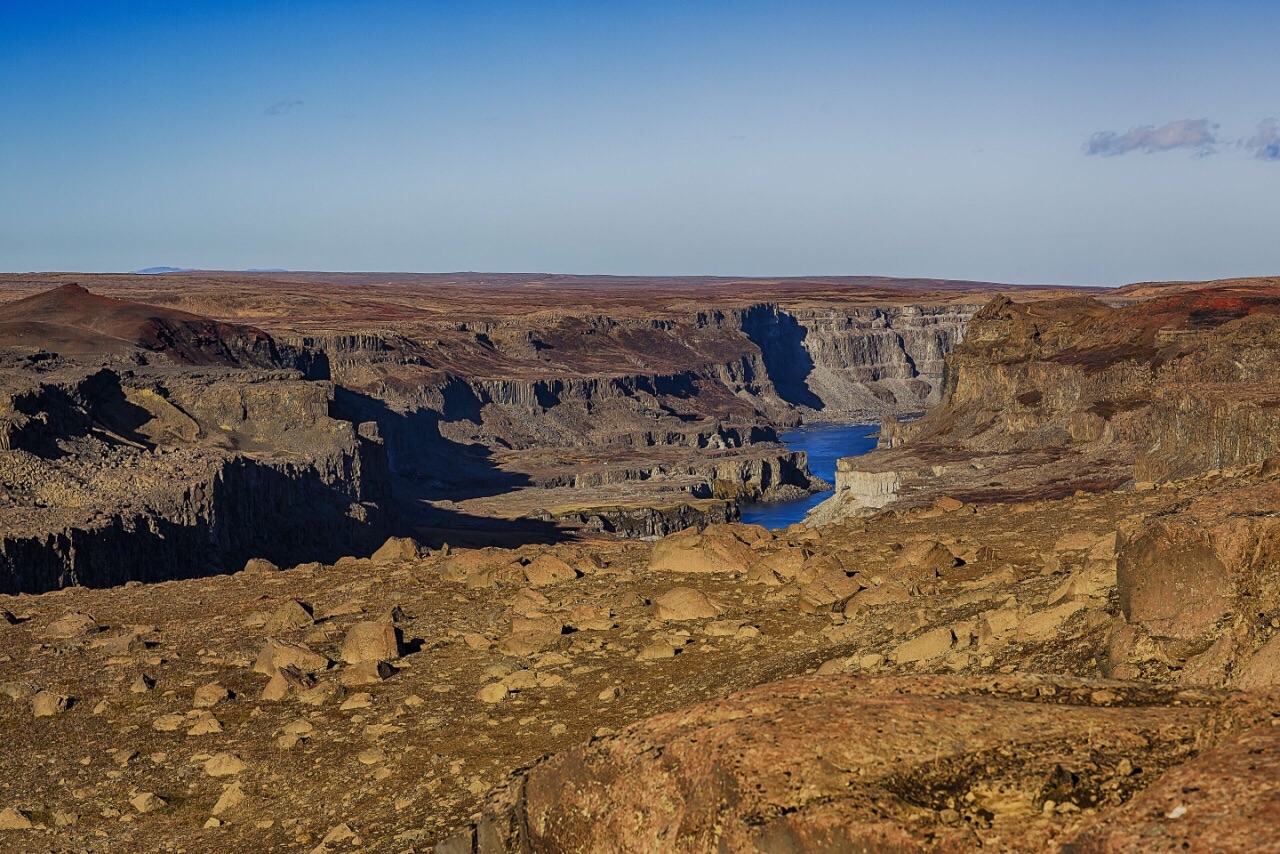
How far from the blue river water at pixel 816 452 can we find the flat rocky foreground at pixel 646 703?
72.7 m

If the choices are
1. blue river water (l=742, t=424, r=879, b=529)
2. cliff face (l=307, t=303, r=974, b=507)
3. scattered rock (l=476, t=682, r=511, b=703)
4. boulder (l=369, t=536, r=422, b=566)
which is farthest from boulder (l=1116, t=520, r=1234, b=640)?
cliff face (l=307, t=303, r=974, b=507)

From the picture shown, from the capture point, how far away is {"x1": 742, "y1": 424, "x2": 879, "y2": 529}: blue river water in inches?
4250

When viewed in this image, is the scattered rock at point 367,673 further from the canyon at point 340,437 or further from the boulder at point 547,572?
the canyon at point 340,437

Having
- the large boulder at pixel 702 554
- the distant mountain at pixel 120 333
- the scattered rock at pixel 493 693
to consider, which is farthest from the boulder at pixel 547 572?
the distant mountain at pixel 120 333

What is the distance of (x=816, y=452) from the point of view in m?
157

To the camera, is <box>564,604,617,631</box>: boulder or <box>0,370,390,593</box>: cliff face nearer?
<box>564,604,617,631</box>: boulder

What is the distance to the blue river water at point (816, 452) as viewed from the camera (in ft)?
354

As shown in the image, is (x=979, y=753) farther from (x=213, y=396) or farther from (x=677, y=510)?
(x=677, y=510)

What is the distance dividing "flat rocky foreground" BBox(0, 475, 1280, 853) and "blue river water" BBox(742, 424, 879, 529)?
238ft

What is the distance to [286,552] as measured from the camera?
2347 inches

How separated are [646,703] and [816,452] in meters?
144

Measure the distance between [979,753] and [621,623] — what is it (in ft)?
33.7

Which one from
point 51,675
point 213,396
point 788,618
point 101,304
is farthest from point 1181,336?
point 101,304

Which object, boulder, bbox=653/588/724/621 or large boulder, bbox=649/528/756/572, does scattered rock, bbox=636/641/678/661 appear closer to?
boulder, bbox=653/588/724/621
